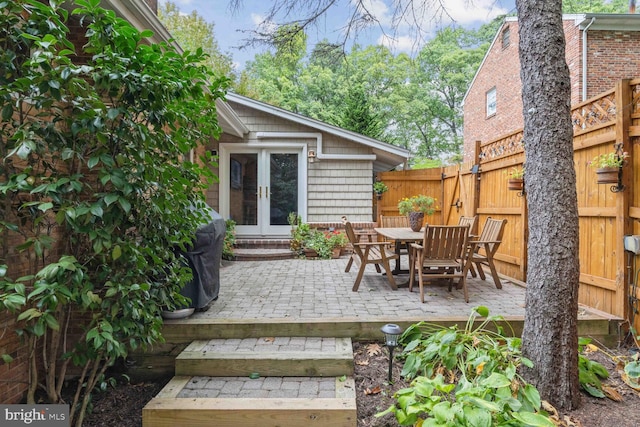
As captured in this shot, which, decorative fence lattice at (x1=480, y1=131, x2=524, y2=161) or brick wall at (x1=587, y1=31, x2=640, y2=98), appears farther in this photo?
brick wall at (x1=587, y1=31, x2=640, y2=98)

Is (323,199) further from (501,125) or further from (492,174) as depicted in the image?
(501,125)

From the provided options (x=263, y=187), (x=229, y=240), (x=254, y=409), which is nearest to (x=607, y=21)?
(x=263, y=187)

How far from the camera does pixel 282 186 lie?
315 inches

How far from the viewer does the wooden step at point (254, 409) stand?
7.36 feet

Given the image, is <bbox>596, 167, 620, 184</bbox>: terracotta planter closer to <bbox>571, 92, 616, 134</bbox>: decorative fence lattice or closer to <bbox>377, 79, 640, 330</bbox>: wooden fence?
<bbox>377, 79, 640, 330</bbox>: wooden fence

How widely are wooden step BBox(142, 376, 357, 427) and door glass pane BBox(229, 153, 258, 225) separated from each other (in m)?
5.64

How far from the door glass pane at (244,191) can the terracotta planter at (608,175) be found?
620 cm

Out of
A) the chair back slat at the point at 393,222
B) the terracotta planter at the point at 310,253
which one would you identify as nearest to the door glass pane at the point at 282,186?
the terracotta planter at the point at 310,253

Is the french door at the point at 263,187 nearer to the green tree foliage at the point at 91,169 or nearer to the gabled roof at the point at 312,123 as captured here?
the gabled roof at the point at 312,123

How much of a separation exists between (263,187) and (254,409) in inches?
236

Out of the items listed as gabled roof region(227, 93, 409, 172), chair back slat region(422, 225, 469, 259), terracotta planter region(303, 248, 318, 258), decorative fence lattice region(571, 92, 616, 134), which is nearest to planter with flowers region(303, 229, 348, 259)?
terracotta planter region(303, 248, 318, 258)

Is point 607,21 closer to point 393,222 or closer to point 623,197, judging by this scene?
point 393,222

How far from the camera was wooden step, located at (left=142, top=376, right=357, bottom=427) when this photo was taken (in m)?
2.24

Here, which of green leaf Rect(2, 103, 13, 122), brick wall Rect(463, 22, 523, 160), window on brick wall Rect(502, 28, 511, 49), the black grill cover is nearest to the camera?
green leaf Rect(2, 103, 13, 122)
